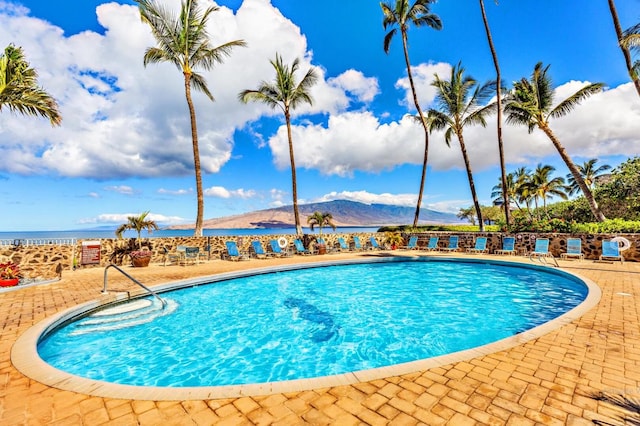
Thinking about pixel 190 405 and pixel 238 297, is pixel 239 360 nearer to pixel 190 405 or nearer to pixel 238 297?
pixel 190 405

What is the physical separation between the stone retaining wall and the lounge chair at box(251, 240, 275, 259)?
1.33 feet

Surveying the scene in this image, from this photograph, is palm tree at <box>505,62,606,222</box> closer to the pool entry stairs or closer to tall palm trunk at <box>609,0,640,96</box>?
tall palm trunk at <box>609,0,640,96</box>

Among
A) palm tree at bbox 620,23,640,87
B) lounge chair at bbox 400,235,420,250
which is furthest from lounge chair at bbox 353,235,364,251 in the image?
palm tree at bbox 620,23,640,87

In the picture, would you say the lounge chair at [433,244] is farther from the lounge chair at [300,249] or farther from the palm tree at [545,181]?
the palm tree at [545,181]

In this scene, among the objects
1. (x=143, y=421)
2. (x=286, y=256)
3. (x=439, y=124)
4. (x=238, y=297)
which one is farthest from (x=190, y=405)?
(x=439, y=124)

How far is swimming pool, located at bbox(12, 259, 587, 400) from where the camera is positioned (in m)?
4.36

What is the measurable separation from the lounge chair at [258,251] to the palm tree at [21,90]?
9604mm

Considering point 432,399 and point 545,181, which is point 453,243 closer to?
point 432,399

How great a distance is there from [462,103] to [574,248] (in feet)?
39.3

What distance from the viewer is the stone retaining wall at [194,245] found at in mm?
9914

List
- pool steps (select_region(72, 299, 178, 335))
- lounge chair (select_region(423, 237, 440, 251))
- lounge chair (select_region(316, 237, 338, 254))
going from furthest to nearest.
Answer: lounge chair (select_region(423, 237, 440, 251)), lounge chair (select_region(316, 237, 338, 254)), pool steps (select_region(72, 299, 178, 335))

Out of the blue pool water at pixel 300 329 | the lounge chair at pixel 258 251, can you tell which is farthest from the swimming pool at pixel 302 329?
the lounge chair at pixel 258 251

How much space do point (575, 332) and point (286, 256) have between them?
13504 millimetres

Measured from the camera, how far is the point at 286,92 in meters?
18.7
